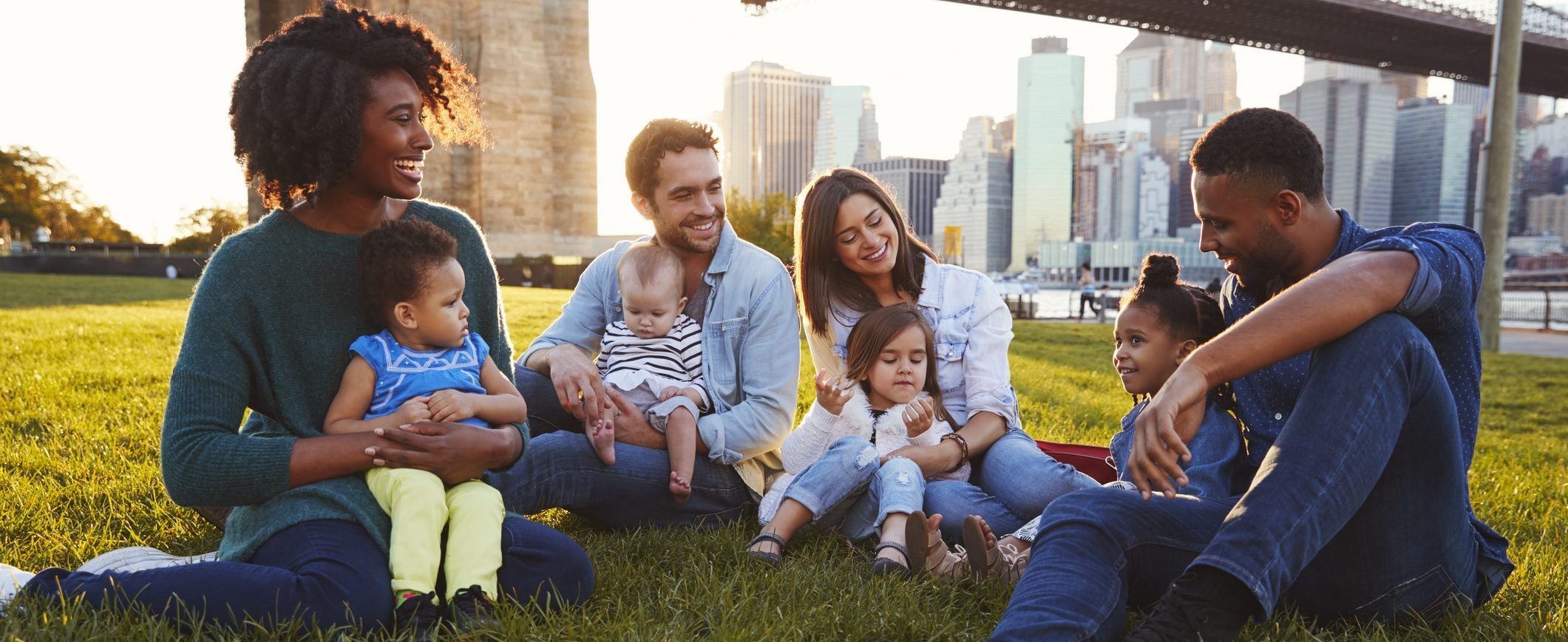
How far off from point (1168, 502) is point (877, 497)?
38.3 inches

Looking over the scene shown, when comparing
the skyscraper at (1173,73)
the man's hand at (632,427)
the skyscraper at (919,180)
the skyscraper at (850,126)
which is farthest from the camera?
the skyscraper at (1173,73)

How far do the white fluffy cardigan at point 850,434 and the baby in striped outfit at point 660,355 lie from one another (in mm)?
296

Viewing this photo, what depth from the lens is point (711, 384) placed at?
335cm

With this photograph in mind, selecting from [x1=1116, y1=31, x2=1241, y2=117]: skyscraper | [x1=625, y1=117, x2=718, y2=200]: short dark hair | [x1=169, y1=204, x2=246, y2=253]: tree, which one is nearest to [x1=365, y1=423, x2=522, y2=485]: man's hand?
[x1=625, y1=117, x2=718, y2=200]: short dark hair

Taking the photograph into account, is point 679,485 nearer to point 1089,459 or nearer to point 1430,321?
point 1089,459

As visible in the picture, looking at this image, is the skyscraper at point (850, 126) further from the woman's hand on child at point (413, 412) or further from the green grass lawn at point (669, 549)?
the woman's hand on child at point (413, 412)

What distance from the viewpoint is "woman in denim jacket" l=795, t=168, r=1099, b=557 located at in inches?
121

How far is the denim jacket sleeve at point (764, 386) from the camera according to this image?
3.23m

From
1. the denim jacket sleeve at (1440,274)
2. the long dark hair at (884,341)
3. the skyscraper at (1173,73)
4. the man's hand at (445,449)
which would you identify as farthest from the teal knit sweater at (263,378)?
the skyscraper at (1173,73)

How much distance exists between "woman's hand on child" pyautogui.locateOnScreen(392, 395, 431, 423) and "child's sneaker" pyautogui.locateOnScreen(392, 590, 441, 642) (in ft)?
1.31

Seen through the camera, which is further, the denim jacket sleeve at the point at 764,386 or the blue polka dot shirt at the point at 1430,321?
the denim jacket sleeve at the point at 764,386

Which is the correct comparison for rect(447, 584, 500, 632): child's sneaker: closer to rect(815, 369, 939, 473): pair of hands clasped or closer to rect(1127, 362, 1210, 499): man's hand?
rect(815, 369, 939, 473): pair of hands clasped

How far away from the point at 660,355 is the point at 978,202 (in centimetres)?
11612

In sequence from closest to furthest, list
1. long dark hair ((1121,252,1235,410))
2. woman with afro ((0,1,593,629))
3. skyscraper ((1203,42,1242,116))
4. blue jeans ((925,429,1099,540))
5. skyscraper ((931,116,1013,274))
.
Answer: woman with afro ((0,1,593,629)), long dark hair ((1121,252,1235,410)), blue jeans ((925,429,1099,540)), skyscraper ((931,116,1013,274)), skyscraper ((1203,42,1242,116))
